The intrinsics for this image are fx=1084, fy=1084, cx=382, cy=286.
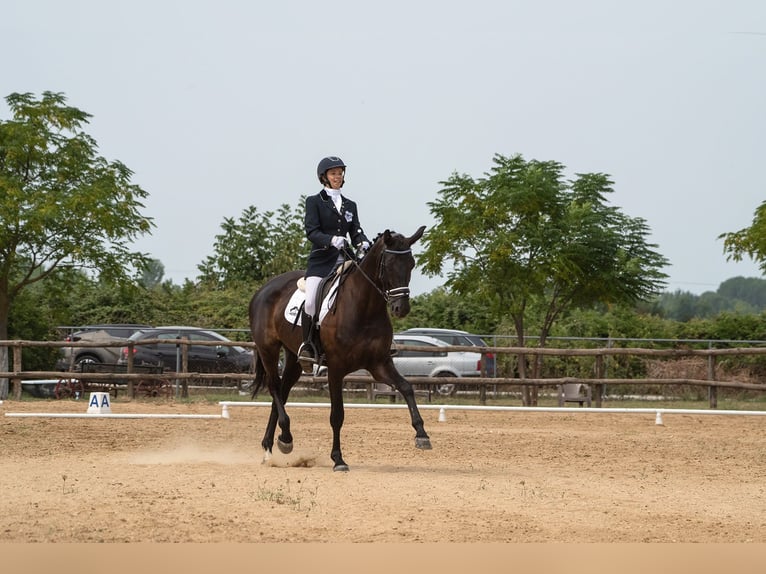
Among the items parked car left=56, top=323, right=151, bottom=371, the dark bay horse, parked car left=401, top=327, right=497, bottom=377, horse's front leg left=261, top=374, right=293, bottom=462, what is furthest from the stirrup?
parked car left=401, top=327, right=497, bottom=377

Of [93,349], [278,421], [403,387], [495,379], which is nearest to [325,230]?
[403,387]

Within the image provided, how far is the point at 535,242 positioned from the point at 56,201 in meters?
10.5

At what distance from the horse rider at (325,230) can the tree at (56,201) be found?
45.0ft

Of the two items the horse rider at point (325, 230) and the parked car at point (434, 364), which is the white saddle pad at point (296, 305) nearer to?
the horse rider at point (325, 230)

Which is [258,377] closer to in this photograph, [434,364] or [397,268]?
[397,268]

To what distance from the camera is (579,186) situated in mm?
25594

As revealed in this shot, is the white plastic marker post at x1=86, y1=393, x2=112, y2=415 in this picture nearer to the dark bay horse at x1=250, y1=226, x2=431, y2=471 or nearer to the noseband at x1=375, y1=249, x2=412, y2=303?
the dark bay horse at x1=250, y1=226, x2=431, y2=471

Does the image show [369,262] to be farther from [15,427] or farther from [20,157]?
[20,157]

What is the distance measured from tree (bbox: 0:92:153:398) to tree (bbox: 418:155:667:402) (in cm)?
711

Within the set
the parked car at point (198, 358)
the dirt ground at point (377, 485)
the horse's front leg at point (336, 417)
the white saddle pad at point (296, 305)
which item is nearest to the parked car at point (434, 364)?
the parked car at point (198, 358)

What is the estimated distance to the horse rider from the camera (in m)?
10.8

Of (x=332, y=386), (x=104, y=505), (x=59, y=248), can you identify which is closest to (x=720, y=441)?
(x=332, y=386)

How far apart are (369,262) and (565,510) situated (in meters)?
3.34

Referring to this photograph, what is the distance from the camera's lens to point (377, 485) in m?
9.23
